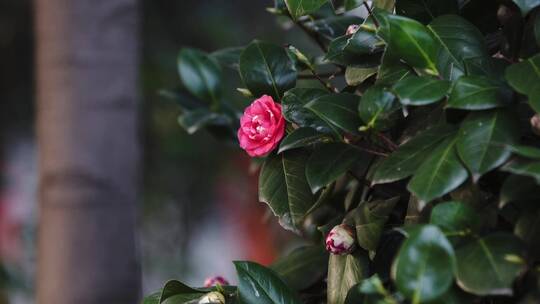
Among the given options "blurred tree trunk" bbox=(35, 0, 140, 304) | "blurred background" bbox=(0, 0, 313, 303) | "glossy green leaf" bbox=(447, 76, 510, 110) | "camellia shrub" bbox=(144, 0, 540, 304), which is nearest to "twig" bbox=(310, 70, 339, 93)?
"camellia shrub" bbox=(144, 0, 540, 304)

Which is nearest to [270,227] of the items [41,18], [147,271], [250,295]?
[147,271]

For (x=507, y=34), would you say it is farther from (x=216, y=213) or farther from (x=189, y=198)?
(x=216, y=213)

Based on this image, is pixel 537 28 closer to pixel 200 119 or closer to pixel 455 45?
pixel 455 45

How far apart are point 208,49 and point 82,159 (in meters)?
1.85

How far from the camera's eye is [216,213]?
4426 mm

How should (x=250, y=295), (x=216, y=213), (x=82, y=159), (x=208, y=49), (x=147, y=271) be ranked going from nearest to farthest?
1. (x=250, y=295)
2. (x=82, y=159)
3. (x=208, y=49)
4. (x=147, y=271)
5. (x=216, y=213)

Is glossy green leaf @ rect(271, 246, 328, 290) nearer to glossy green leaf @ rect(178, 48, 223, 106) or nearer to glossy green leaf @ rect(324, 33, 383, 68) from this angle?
glossy green leaf @ rect(324, 33, 383, 68)

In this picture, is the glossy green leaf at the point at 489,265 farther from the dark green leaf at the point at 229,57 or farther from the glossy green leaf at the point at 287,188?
the dark green leaf at the point at 229,57

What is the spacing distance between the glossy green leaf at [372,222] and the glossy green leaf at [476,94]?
0.45 ft

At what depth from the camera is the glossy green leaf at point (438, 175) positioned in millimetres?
589

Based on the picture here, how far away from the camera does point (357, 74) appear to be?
2.52 ft

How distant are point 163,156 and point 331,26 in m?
2.56

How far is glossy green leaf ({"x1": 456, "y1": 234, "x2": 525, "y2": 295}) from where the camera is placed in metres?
0.54

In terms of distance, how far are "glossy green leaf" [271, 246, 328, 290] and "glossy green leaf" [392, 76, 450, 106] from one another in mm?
313
